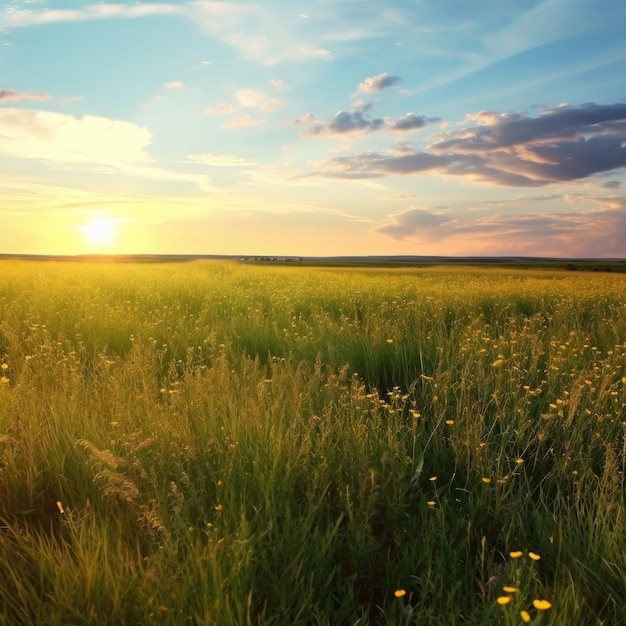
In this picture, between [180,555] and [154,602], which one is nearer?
[154,602]

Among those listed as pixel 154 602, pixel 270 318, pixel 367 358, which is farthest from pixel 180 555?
pixel 270 318

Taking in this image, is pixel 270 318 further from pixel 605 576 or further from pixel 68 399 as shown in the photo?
pixel 605 576

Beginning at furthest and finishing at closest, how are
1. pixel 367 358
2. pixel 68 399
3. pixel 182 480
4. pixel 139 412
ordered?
pixel 367 358 → pixel 68 399 → pixel 139 412 → pixel 182 480

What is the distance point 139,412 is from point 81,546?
1504 mm

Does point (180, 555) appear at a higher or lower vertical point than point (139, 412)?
lower

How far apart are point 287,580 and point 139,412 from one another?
6.15 feet

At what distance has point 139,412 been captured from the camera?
12.0 feet

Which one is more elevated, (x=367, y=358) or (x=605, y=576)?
(x=367, y=358)

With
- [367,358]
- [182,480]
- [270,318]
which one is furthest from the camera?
[270,318]

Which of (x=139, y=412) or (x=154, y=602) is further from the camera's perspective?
(x=139, y=412)

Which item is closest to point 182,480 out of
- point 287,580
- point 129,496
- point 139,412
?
point 129,496

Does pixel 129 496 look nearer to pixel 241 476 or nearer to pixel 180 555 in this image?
pixel 180 555

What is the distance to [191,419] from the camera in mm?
3686

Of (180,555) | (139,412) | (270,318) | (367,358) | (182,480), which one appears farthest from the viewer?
(270,318)
